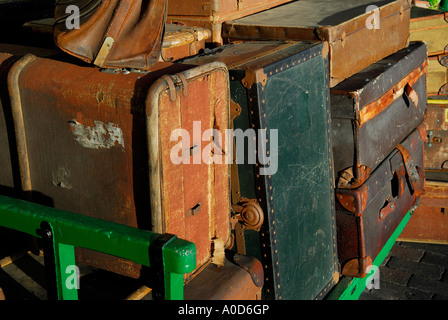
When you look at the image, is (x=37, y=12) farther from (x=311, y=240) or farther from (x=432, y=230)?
(x=432, y=230)

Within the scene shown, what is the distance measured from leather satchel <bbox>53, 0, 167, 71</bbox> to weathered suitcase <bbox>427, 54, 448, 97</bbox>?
326cm

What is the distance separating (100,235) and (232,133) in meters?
1.07

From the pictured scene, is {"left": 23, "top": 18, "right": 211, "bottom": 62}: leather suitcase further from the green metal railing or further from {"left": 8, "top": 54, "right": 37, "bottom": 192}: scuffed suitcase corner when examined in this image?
the green metal railing

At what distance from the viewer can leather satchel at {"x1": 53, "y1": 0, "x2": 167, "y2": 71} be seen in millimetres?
2178

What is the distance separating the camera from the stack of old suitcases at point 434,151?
4562 mm

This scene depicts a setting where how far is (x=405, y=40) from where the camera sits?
13.6 ft

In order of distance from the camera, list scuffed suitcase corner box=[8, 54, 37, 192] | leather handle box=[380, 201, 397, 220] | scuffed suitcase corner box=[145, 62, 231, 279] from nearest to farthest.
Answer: scuffed suitcase corner box=[145, 62, 231, 279], scuffed suitcase corner box=[8, 54, 37, 192], leather handle box=[380, 201, 397, 220]

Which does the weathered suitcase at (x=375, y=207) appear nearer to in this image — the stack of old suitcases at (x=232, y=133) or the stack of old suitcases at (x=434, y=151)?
the stack of old suitcases at (x=232, y=133)

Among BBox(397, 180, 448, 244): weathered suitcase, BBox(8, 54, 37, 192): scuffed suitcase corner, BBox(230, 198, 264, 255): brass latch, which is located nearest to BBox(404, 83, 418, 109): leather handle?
BBox(397, 180, 448, 244): weathered suitcase

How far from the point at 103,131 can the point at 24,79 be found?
1.42 ft

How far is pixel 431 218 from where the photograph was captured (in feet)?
15.3

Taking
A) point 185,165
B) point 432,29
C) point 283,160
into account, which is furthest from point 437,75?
point 185,165

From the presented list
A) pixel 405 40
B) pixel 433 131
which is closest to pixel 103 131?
pixel 405 40

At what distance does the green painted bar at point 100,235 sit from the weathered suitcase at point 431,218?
3336 mm
